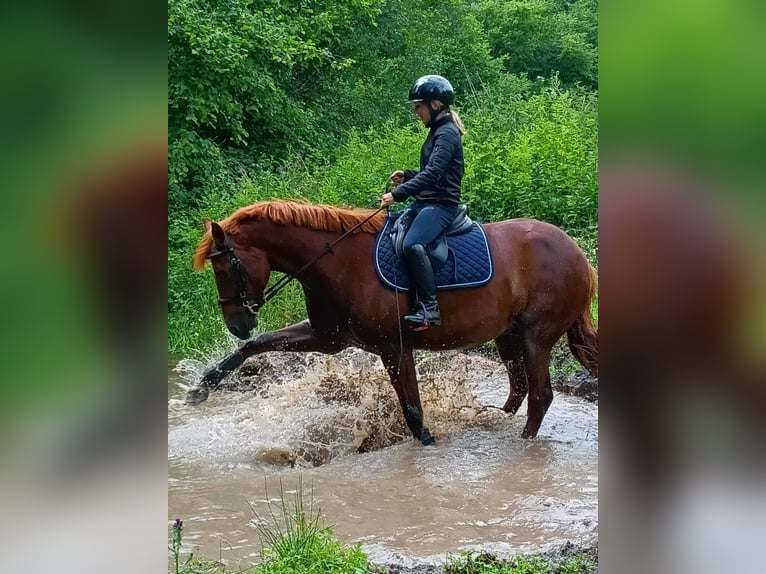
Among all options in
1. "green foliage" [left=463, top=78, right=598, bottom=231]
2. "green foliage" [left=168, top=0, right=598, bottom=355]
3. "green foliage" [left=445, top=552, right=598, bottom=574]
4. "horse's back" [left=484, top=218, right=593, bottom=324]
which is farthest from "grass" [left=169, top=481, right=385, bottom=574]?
"green foliage" [left=463, top=78, right=598, bottom=231]

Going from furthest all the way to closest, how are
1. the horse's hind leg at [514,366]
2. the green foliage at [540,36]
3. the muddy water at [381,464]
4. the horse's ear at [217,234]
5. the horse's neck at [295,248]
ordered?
the green foliage at [540,36]
the horse's hind leg at [514,366]
the horse's neck at [295,248]
the horse's ear at [217,234]
the muddy water at [381,464]

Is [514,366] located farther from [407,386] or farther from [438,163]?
[438,163]

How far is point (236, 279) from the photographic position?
448cm

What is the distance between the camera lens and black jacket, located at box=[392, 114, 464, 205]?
14.7 feet

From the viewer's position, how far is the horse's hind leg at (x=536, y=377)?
205 inches

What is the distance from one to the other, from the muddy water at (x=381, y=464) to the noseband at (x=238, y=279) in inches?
43.7

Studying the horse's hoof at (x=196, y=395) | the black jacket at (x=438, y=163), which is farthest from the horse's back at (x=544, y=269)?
the horse's hoof at (x=196, y=395)

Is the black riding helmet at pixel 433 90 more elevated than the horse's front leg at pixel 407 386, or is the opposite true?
the black riding helmet at pixel 433 90

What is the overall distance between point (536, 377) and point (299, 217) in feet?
6.90

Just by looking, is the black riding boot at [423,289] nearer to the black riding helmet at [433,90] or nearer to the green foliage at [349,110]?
the black riding helmet at [433,90]

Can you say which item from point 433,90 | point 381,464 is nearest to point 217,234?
point 433,90

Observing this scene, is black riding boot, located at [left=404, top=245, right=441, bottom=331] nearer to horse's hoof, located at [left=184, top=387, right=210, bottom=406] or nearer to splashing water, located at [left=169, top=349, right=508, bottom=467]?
splashing water, located at [left=169, top=349, right=508, bottom=467]

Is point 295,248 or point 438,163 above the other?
point 438,163
